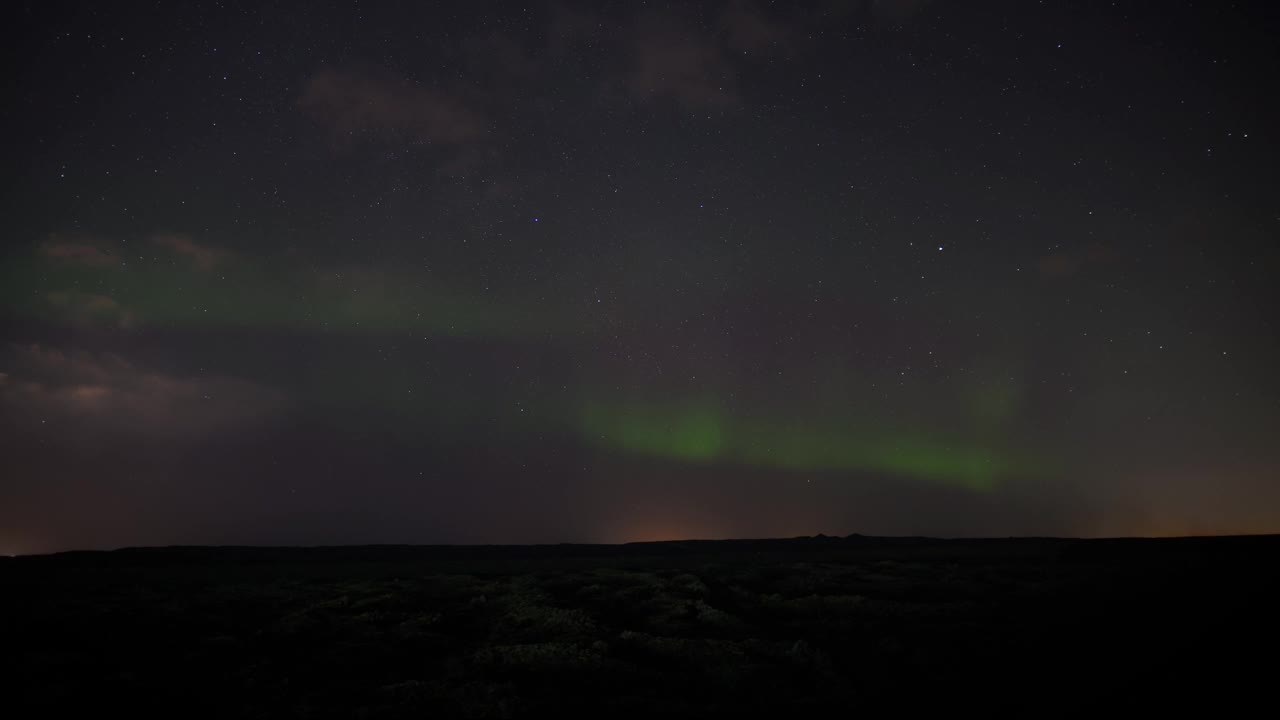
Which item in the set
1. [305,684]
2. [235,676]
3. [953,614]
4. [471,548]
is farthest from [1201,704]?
[471,548]

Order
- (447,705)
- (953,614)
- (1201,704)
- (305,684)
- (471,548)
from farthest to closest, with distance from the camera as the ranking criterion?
(471,548) → (953,614) → (305,684) → (447,705) → (1201,704)

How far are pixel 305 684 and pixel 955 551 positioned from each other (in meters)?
39.6

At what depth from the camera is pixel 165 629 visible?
1780 cm

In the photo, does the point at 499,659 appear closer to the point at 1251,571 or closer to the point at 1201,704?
the point at 1201,704

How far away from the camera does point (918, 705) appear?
40.1 ft

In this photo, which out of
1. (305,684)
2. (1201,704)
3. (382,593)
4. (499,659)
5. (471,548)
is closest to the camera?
(1201,704)

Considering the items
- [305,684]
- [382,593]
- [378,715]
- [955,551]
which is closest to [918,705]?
[378,715]

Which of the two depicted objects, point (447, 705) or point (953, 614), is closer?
point (447, 705)

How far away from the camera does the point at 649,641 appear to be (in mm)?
16844

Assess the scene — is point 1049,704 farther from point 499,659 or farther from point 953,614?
point 499,659

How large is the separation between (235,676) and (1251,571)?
35947 millimetres

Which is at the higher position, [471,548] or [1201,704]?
[1201,704]

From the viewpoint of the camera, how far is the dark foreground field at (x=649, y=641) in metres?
12.4

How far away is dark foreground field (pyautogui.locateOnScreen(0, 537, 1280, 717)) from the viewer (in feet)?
40.8
